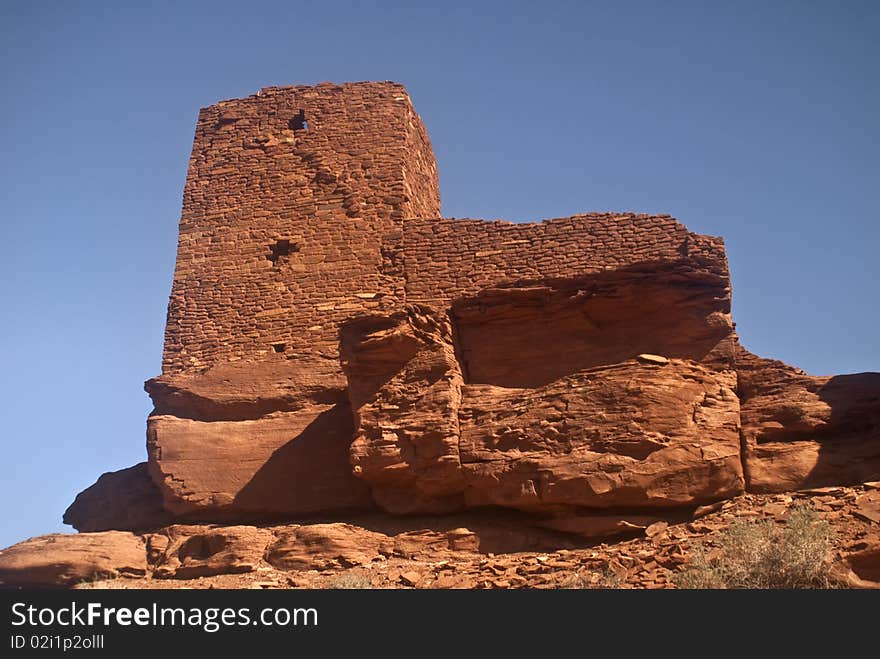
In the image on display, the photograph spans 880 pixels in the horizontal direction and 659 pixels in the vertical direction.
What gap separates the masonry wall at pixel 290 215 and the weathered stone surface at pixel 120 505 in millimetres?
1783

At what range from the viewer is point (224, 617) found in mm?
11086

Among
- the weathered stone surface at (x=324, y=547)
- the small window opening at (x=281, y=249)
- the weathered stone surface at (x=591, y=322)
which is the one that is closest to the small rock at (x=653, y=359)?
the weathered stone surface at (x=591, y=322)

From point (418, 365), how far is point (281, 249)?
3795 millimetres

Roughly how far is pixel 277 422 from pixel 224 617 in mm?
6584

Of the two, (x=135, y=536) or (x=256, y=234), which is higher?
(x=256, y=234)

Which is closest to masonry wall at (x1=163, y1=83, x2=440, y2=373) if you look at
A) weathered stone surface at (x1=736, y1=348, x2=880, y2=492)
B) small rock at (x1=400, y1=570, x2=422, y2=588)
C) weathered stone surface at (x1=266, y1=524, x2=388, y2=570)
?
weathered stone surface at (x1=266, y1=524, x2=388, y2=570)

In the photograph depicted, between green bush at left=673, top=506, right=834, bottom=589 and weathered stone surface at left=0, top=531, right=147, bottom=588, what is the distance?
24.5ft

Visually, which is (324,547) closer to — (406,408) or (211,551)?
(211,551)

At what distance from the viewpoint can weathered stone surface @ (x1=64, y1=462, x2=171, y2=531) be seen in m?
17.7

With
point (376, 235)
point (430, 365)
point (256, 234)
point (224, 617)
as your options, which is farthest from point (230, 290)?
point (224, 617)

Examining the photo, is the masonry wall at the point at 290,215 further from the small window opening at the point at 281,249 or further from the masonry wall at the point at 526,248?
the masonry wall at the point at 526,248

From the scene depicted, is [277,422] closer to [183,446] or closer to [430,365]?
[183,446]

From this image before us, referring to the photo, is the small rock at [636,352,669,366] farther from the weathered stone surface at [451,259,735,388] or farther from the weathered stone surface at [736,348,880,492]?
the weathered stone surface at [736,348,880,492]

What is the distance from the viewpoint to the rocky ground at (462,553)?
1370 cm
